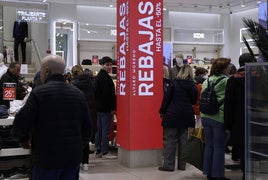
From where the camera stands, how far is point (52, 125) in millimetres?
2791

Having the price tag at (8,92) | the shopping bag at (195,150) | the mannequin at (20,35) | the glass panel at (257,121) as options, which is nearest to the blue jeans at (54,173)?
the glass panel at (257,121)

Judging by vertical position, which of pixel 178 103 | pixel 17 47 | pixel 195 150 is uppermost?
pixel 17 47

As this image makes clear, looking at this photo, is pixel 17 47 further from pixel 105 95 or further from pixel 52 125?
pixel 52 125

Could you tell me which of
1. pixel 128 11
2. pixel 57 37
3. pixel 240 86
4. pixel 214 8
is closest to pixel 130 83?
pixel 128 11

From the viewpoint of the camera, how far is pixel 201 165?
5230 millimetres

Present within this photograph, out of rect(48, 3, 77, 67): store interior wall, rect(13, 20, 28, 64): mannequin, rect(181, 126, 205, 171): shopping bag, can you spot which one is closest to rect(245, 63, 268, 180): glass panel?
rect(181, 126, 205, 171): shopping bag

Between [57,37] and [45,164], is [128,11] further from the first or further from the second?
[57,37]

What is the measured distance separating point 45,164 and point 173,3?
42.2ft

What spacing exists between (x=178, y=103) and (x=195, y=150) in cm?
65

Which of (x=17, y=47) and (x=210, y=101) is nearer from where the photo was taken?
(x=210, y=101)

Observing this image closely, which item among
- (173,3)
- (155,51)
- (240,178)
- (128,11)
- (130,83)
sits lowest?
(240,178)

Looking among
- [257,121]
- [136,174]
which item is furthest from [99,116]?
[257,121]

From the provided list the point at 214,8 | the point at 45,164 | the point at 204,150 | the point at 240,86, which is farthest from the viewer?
the point at 214,8

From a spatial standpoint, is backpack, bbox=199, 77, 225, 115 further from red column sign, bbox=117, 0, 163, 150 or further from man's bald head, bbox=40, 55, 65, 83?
man's bald head, bbox=40, 55, 65, 83
